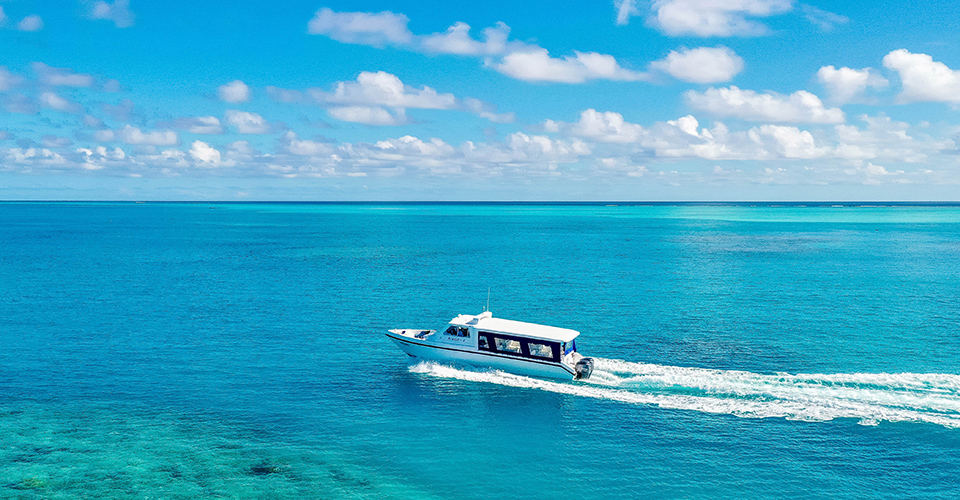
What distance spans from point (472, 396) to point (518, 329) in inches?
299

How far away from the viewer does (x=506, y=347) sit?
169 ft

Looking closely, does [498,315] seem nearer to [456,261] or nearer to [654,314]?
[654,314]

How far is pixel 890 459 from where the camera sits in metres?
35.8

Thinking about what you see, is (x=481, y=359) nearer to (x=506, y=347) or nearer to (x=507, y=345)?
(x=506, y=347)

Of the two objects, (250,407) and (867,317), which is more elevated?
(867,317)

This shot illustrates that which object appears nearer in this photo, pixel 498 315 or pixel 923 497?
pixel 923 497

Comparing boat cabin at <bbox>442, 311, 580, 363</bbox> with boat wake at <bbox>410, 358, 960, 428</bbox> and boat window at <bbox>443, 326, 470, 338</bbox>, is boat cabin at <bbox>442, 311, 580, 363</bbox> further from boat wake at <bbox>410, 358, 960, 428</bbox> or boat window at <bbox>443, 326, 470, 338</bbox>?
boat wake at <bbox>410, 358, 960, 428</bbox>

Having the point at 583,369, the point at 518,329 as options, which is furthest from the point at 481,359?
the point at 583,369

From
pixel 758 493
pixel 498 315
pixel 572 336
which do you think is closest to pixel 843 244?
pixel 498 315

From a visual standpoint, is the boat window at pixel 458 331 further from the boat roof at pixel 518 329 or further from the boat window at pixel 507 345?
the boat window at pixel 507 345

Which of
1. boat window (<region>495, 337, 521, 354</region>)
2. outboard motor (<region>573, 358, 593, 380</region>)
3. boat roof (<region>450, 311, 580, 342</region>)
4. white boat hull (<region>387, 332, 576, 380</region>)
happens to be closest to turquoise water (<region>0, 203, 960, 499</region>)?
outboard motor (<region>573, 358, 593, 380</region>)

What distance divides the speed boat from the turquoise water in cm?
125

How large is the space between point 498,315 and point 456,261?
56.6 metres

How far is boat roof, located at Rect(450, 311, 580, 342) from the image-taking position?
50.5 metres
